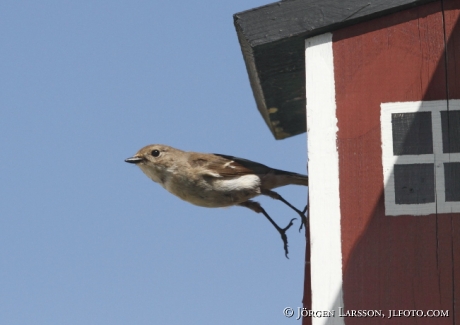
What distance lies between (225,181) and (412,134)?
1.80 meters

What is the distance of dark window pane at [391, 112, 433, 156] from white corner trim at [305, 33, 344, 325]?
0.31 m

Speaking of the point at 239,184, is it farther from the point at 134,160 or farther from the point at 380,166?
the point at 380,166

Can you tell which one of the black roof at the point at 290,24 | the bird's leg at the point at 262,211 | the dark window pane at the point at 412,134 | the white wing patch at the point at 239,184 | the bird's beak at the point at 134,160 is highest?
the black roof at the point at 290,24

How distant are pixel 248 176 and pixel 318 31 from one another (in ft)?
5.10

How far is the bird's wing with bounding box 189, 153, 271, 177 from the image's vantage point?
6230 mm

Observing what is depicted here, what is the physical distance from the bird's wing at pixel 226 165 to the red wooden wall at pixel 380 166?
1.58 m

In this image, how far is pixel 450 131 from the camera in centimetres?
467

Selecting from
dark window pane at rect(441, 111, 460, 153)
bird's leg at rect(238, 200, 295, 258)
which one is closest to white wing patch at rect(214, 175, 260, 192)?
bird's leg at rect(238, 200, 295, 258)

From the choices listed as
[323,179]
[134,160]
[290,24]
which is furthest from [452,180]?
[134,160]

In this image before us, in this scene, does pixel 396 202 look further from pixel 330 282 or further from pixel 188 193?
pixel 188 193

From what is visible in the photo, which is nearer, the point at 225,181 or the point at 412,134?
the point at 412,134

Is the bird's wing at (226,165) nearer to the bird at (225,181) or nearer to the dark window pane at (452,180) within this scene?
the bird at (225,181)

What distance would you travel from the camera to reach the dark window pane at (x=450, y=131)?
183 inches

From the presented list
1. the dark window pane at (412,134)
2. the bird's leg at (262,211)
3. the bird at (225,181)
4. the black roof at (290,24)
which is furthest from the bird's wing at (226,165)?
the dark window pane at (412,134)
